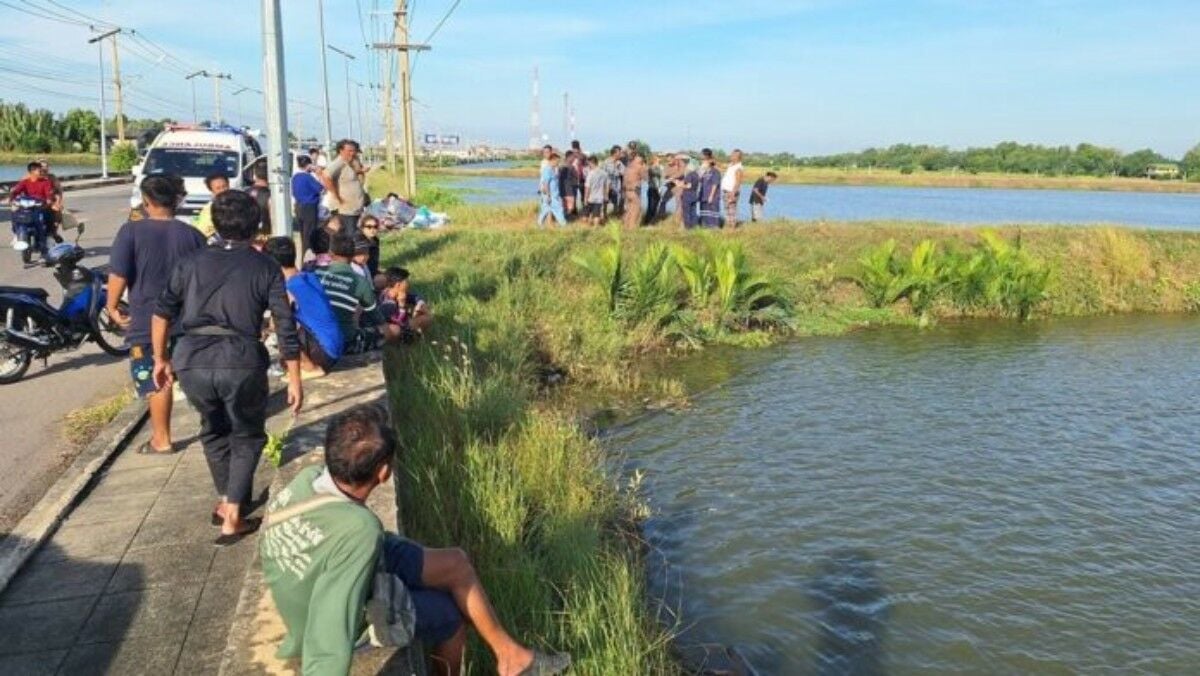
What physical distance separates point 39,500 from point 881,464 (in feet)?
22.4

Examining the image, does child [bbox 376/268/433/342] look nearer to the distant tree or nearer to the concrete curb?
the concrete curb

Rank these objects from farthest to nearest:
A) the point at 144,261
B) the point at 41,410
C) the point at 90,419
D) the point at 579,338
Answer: the point at 579,338 → the point at 41,410 → the point at 90,419 → the point at 144,261

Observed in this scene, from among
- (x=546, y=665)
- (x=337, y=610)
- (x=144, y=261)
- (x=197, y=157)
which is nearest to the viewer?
(x=337, y=610)

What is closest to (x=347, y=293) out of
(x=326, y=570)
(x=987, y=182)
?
(x=326, y=570)

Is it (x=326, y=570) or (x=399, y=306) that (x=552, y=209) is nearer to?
(x=399, y=306)

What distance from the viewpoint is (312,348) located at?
248 inches

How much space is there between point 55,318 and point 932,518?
812 centimetres

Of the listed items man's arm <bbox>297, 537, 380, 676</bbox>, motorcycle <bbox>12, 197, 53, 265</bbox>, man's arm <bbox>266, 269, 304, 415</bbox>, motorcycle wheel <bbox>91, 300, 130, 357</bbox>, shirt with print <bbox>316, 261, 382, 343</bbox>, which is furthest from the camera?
motorcycle <bbox>12, 197, 53, 265</bbox>

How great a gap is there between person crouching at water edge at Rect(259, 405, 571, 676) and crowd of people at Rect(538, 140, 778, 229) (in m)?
14.4

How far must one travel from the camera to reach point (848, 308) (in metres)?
15.6

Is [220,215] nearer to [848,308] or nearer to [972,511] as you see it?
[972,511]

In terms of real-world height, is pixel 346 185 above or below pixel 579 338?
above

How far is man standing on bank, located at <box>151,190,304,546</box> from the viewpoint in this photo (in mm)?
4223

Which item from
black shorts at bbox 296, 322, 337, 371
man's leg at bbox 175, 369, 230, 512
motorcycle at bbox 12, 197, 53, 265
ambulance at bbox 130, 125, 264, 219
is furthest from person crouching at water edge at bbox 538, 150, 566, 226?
man's leg at bbox 175, 369, 230, 512
